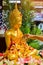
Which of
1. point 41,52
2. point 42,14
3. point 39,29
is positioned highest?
point 42,14

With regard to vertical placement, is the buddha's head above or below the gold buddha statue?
above

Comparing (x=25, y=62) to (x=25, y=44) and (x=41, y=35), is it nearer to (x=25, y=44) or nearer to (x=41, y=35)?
(x=25, y=44)

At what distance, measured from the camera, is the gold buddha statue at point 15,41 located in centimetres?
117

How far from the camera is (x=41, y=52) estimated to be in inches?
49.7

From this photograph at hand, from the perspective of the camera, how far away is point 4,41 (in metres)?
1.30

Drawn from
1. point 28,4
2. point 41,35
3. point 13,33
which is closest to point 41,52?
point 41,35

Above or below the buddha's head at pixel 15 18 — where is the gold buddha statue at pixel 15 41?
below

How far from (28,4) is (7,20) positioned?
180 mm

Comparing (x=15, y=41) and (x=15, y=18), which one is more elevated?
(x=15, y=18)

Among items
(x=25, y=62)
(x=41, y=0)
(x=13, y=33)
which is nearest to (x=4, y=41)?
(x=13, y=33)

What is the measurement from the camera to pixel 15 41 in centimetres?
120

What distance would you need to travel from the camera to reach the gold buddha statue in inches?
46.1

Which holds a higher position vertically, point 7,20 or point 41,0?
point 41,0

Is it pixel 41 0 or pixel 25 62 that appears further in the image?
pixel 41 0
